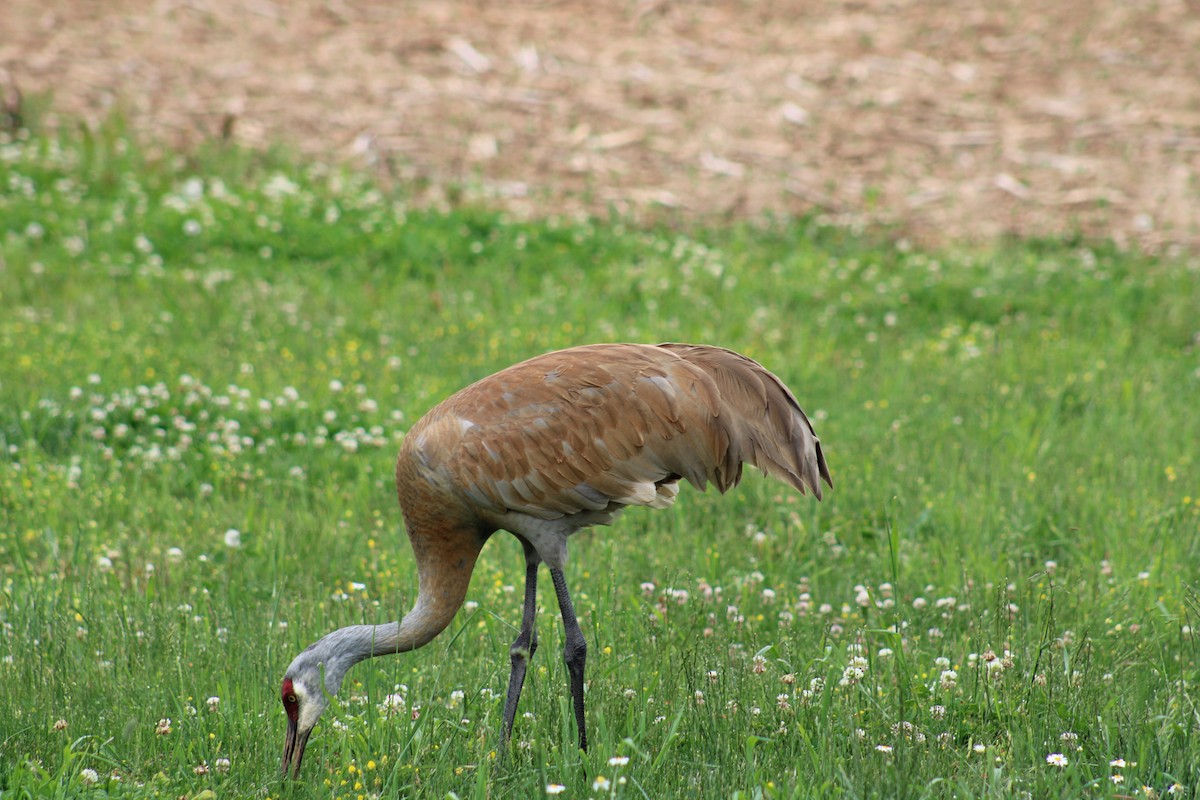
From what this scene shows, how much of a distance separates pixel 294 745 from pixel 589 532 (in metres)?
2.53

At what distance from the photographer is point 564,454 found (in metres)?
4.41

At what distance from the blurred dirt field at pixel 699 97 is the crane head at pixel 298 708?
22.4 ft

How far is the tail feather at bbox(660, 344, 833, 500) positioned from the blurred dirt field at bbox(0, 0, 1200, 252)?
19.3 ft

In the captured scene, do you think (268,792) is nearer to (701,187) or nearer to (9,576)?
(9,576)

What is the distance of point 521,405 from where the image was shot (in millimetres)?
4445

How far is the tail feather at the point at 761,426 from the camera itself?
4535 mm

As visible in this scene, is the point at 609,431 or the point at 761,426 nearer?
the point at 609,431

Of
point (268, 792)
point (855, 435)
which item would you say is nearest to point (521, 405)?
point (268, 792)

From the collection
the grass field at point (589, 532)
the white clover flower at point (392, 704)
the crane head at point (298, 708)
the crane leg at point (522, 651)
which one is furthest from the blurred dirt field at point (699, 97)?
the crane head at point (298, 708)

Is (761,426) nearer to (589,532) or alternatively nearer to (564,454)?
(564,454)

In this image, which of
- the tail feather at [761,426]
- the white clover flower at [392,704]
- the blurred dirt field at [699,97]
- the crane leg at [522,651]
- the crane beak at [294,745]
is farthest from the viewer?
the blurred dirt field at [699,97]

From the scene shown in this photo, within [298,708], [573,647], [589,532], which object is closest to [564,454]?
[573,647]

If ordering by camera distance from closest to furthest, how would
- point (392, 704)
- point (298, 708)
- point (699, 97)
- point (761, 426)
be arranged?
point (298, 708)
point (392, 704)
point (761, 426)
point (699, 97)

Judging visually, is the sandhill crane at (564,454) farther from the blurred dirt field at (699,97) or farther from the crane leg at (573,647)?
the blurred dirt field at (699,97)
